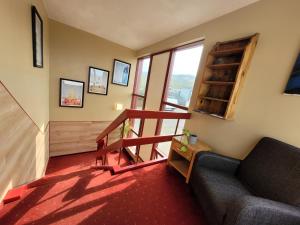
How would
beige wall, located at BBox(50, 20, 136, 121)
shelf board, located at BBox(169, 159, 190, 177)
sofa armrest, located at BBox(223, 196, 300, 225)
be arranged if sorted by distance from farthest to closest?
1. beige wall, located at BBox(50, 20, 136, 121)
2. shelf board, located at BBox(169, 159, 190, 177)
3. sofa armrest, located at BBox(223, 196, 300, 225)

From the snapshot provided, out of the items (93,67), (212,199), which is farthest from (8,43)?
(93,67)

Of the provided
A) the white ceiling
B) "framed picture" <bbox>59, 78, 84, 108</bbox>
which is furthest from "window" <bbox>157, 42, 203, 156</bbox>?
"framed picture" <bbox>59, 78, 84, 108</bbox>

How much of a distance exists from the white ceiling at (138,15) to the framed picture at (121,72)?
0.84 metres

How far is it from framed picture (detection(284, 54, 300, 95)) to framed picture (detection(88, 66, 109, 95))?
3.69 metres

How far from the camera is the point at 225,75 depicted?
1835 mm

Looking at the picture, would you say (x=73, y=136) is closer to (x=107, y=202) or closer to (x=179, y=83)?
(x=107, y=202)

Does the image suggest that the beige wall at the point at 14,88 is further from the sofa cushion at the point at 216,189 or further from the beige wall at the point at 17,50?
the sofa cushion at the point at 216,189

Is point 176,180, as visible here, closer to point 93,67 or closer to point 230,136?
point 230,136

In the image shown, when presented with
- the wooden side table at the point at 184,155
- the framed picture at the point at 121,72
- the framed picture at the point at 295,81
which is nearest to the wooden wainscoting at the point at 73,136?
the framed picture at the point at 121,72

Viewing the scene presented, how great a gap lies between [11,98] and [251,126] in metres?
2.50

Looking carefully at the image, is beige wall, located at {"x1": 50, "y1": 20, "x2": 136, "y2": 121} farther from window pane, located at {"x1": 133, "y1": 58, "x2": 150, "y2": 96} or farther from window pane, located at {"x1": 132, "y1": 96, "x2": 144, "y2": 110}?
A: window pane, located at {"x1": 132, "y1": 96, "x2": 144, "y2": 110}

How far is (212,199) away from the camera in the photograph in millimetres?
1164

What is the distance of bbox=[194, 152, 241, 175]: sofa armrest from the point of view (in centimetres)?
157

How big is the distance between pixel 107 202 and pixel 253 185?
1.47 meters
